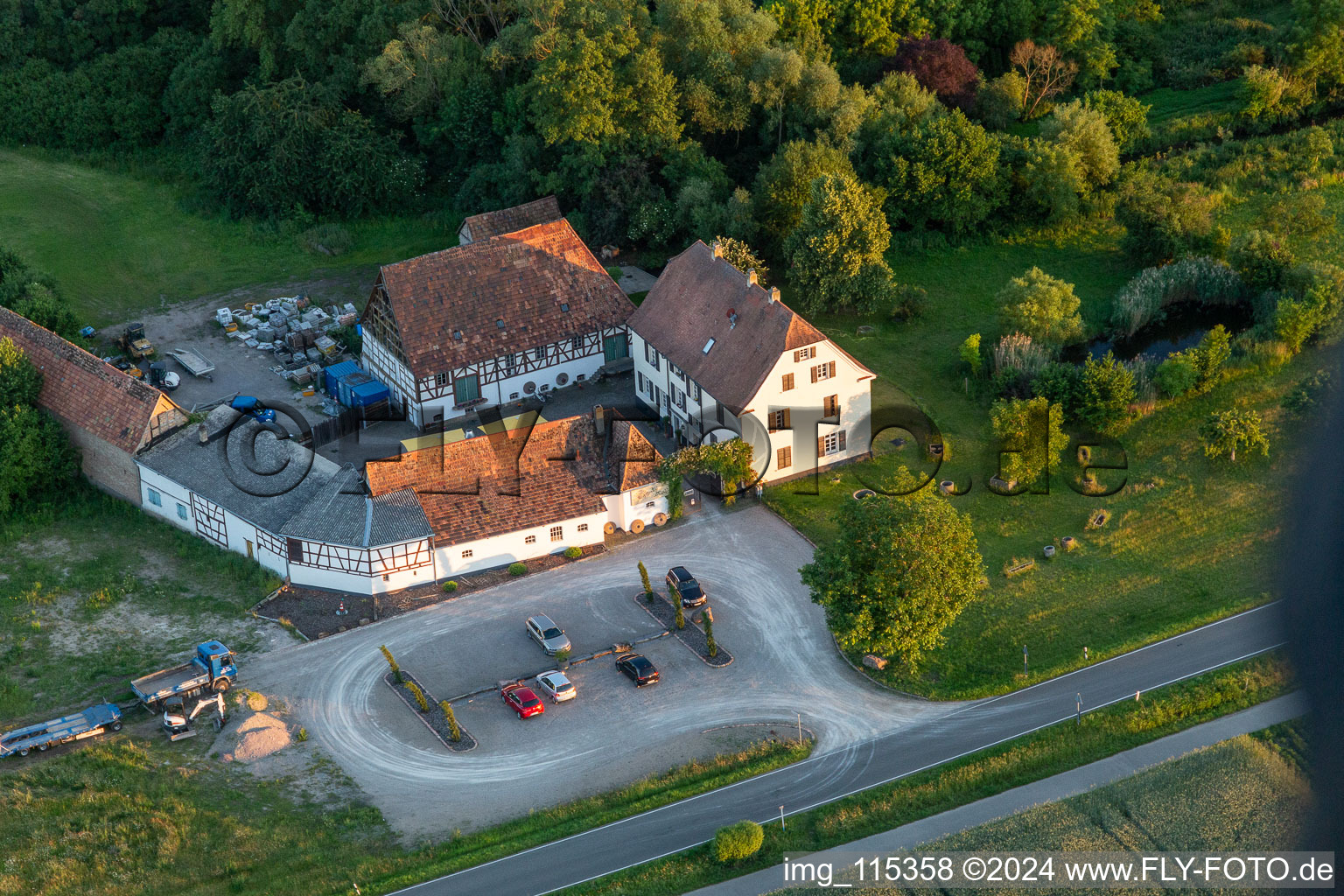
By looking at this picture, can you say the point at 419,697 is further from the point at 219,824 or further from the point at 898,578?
the point at 898,578

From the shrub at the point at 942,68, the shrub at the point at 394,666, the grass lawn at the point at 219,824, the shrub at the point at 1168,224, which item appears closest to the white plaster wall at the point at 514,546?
the shrub at the point at 394,666

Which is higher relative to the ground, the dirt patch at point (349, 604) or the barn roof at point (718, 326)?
the barn roof at point (718, 326)

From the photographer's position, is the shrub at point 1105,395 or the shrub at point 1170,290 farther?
the shrub at point 1170,290

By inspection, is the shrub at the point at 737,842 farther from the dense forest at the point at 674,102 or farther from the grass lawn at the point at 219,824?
the dense forest at the point at 674,102

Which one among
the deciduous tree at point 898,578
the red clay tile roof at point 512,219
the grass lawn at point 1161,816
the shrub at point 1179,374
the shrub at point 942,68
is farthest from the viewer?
the shrub at point 942,68

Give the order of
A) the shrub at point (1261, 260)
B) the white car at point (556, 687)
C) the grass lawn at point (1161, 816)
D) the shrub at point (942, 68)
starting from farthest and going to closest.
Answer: the shrub at point (942, 68)
the shrub at point (1261, 260)
the white car at point (556, 687)
the grass lawn at point (1161, 816)

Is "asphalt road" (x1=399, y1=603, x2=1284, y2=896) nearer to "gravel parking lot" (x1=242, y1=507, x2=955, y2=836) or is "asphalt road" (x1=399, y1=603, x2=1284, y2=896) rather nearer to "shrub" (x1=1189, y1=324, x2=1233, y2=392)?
"gravel parking lot" (x1=242, y1=507, x2=955, y2=836)

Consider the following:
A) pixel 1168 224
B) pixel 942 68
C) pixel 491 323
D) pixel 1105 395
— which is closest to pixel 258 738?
pixel 491 323

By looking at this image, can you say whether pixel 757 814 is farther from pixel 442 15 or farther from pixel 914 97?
pixel 442 15
